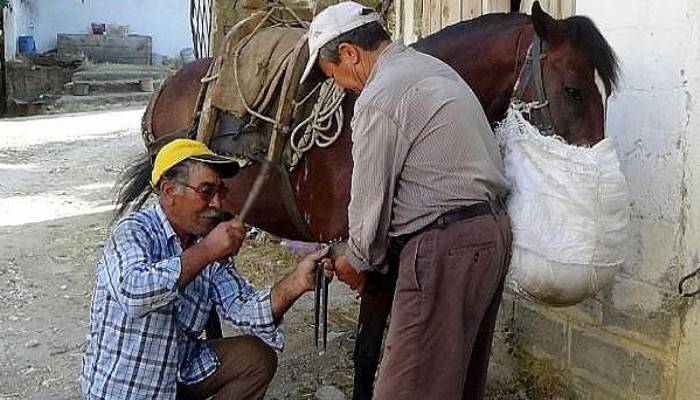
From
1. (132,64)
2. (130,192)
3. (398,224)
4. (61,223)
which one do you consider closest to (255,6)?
(130,192)

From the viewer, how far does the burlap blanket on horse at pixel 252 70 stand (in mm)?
4125

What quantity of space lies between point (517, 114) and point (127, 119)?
497 inches

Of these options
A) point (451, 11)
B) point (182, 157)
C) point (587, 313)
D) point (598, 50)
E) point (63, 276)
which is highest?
point (451, 11)

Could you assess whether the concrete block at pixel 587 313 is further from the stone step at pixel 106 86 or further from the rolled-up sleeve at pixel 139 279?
the stone step at pixel 106 86

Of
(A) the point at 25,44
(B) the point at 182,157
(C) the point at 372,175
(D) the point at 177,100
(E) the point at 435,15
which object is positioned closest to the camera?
(C) the point at 372,175

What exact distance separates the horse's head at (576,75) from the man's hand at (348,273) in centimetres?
95

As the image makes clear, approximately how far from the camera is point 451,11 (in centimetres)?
488

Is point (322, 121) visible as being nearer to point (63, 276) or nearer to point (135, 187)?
point (135, 187)

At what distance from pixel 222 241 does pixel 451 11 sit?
270cm

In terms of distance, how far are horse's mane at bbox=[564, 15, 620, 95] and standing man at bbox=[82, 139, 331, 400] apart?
1220mm

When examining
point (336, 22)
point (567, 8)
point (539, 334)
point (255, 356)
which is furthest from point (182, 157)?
point (539, 334)

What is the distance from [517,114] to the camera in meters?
3.07

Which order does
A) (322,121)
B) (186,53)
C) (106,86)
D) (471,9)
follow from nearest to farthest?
(322,121) → (471,9) → (106,86) → (186,53)

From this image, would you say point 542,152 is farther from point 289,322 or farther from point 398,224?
point 289,322
